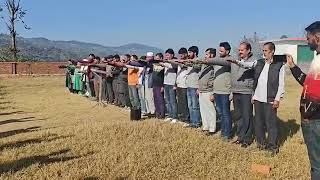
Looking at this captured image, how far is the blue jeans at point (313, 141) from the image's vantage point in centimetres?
510

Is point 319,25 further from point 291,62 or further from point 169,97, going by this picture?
point 169,97

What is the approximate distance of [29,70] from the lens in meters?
43.8

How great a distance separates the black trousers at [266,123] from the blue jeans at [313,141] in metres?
3.03

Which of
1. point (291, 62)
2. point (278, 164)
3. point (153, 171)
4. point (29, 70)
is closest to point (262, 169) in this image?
point (278, 164)

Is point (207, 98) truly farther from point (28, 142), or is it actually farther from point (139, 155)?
point (28, 142)

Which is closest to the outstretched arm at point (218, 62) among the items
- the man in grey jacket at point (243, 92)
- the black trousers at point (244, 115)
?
the man in grey jacket at point (243, 92)

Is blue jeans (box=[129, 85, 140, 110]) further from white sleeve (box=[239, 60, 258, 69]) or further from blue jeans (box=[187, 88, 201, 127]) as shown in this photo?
white sleeve (box=[239, 60, 258, 69])

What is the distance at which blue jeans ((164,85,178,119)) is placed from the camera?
11.9 meters

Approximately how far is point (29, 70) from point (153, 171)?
38.5m

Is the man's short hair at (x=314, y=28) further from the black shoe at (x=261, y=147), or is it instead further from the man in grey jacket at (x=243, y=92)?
the black shoe at (x=261, y=147)

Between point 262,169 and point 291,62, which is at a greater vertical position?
point 291,62

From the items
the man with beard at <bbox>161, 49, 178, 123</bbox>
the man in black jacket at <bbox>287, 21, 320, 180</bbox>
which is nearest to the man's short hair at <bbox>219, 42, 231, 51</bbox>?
the man with beard at <bbox>161, 49, 178, 123</bbox>

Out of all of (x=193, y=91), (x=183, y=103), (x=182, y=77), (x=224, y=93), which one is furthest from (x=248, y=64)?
(x=183, y=103)

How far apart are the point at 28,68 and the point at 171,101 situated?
3376cm
